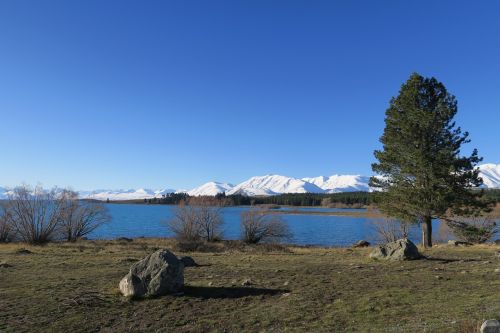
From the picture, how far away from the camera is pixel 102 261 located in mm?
21844

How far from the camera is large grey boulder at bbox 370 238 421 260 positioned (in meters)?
21.0

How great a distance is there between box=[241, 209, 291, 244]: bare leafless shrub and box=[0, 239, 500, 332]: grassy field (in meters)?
37.9

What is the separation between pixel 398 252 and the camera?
2123cm

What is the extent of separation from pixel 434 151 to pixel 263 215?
31.0m

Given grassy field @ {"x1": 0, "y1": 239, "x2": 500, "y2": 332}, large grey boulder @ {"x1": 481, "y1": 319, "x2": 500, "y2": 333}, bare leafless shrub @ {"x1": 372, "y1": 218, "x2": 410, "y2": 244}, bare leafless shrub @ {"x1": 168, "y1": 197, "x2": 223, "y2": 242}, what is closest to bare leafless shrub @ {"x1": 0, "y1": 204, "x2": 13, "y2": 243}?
bare leafless shrub @ {"x1": 168, "y1": 197, "x2": 223, "y2": 242}

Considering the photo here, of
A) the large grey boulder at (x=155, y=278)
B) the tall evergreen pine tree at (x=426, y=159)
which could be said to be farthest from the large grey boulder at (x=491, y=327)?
the tall evergreen pine tree at (x=426, y=159)

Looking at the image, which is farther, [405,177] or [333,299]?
[405,177]

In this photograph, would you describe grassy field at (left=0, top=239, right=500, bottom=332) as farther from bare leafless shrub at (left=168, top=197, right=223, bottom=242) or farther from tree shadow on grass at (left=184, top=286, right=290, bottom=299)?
bare leafless shrub at (left=168, top=197, right=223, bottom=242)

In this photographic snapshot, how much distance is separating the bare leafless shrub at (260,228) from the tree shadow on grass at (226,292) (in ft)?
137

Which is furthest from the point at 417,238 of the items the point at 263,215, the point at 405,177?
the point at 405,177

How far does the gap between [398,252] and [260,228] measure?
116 ft

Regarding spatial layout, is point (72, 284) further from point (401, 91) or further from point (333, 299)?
point (401, 91)

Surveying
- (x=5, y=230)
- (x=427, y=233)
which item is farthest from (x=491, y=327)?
(x=5, y=230)

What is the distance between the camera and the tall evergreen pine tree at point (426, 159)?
2881 centimetres
